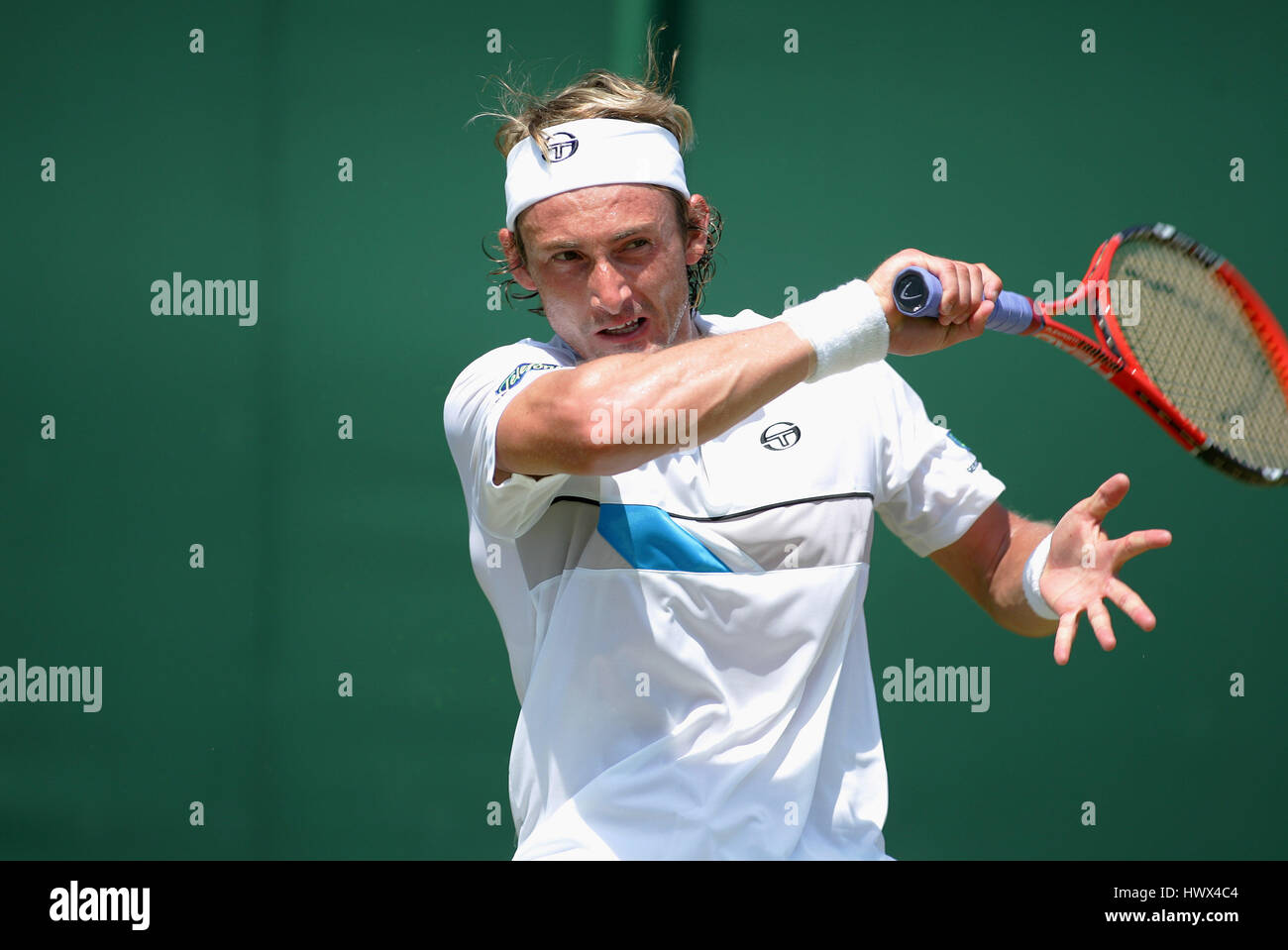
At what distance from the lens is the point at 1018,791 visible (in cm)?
324

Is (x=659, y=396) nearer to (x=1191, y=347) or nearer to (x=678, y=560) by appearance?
(x=678, y=560)

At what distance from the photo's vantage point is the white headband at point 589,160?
86.9 inches

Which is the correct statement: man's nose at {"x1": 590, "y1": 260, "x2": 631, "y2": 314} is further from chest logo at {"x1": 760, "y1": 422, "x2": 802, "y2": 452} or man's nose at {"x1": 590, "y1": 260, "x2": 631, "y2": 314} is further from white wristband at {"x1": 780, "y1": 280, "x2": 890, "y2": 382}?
white wristband at {"x1": 780, "y1": 280, "x2": 890, "y2": 382}

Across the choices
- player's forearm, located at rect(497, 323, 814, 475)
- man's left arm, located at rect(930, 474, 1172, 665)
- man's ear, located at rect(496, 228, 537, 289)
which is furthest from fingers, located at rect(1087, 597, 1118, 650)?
man's ear, located at rect(496, 228, 537, 289)

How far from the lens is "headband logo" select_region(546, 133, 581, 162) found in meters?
2.21

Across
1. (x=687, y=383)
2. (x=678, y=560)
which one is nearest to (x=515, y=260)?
(x=678, y=560)

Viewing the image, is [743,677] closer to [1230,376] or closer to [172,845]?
[1230,376]

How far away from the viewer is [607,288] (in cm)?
213

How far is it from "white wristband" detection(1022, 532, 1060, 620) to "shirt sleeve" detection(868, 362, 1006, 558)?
5.9 inches

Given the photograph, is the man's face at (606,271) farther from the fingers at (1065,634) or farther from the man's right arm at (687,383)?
the fingers at (1065,634)

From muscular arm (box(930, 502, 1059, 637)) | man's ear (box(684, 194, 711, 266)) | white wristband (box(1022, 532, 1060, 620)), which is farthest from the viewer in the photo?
man's ear (box(684, 194, 711, 266))

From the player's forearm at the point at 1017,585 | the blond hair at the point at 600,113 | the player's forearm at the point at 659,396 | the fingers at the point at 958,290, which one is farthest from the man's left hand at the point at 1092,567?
the blond hair at the point at 600,113

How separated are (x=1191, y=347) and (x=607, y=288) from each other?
963 millimetres

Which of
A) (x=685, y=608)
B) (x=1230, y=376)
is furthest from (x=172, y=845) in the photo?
(x=1230, y=376)
